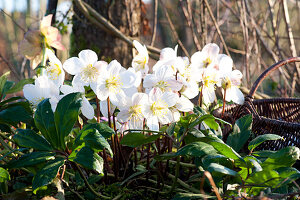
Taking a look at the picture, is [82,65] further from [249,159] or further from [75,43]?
[75,43]

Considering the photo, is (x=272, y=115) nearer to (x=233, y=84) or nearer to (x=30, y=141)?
(x=233, y=84)

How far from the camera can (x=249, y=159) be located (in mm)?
689

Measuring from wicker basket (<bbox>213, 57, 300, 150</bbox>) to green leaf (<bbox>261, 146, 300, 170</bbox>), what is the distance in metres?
0.26

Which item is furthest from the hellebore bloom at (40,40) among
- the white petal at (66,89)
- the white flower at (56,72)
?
the white petal at (66,89)

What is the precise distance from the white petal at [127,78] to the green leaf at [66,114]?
0.41ft

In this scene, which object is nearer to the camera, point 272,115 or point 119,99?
point 119,99

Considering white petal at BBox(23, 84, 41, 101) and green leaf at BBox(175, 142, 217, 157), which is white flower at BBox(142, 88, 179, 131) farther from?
white petal at BBox(23, 84, 41, 101)

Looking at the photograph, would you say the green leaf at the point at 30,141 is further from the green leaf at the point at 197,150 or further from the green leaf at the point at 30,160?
the green leaf at the point at 197,150

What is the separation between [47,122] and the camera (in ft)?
2.49

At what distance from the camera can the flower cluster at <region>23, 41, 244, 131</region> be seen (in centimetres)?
82

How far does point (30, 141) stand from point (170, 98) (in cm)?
36

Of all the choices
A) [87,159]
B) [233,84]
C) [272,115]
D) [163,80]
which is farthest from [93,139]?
[272,115]

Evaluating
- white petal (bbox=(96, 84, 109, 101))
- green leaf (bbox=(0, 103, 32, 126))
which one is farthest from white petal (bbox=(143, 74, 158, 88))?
green leaf (bbox=(0, 103, 32, 126))

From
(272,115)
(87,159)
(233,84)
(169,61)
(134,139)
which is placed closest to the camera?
(87,159)
